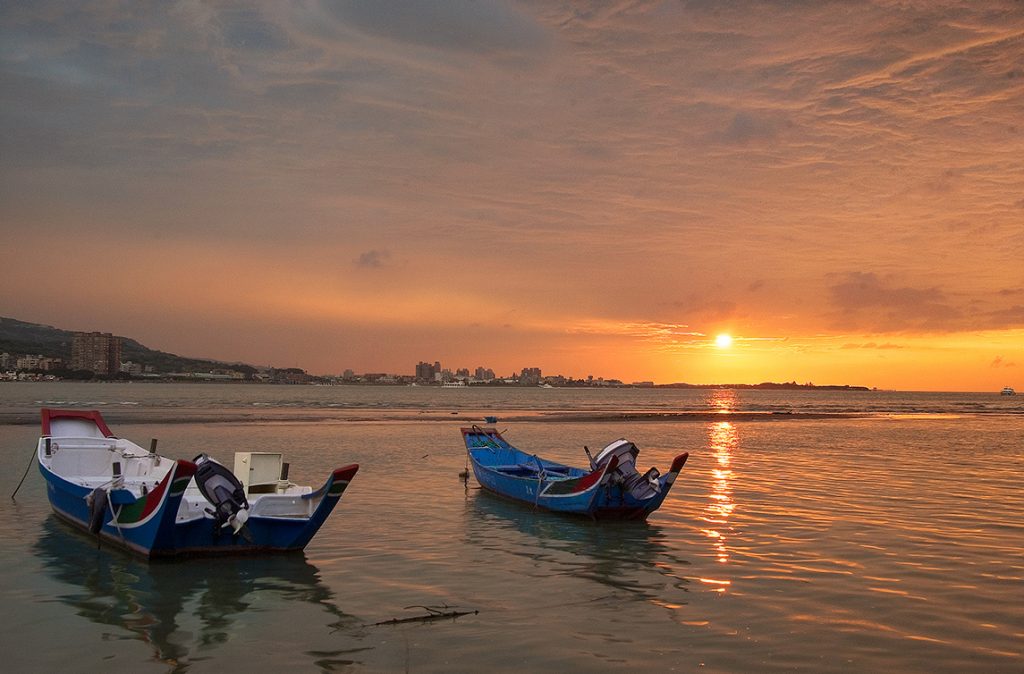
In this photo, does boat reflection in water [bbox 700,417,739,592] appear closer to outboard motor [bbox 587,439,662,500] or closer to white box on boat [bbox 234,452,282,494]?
outboard motor [bbox 587,439,662,500]

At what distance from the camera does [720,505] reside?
24.3 metres

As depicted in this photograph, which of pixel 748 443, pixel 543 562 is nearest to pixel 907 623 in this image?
pixel 543 562

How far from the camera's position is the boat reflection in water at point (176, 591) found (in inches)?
476

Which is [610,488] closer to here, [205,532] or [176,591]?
[205,532]

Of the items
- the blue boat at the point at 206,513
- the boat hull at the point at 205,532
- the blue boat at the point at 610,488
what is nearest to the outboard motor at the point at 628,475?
the blue boat at the point at 610,488

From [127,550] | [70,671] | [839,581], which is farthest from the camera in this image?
[127,550]

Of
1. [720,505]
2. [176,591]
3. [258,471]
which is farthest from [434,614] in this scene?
[720,505]

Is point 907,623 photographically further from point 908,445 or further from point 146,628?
point 908,445

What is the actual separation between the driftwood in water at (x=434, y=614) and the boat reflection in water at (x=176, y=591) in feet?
2.36

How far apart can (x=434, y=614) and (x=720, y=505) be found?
13.9 m

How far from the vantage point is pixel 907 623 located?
40.3 feet

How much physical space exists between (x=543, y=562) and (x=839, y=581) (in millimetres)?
5829

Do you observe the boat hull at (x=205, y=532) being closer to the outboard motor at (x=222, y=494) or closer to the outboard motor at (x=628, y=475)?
the outboard motor at (x=222, y=494)

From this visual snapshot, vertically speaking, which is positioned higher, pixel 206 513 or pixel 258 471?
pixel 258 471
